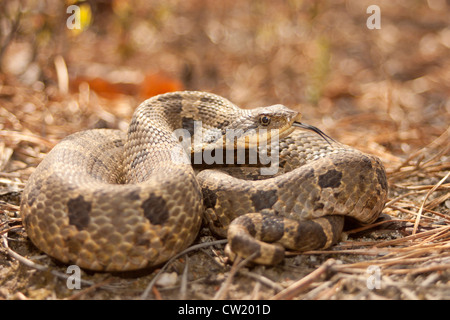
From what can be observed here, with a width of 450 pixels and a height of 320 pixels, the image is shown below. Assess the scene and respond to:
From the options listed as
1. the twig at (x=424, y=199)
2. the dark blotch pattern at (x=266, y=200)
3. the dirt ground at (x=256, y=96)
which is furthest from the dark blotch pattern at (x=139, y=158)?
the twig at (x=424, y=199)

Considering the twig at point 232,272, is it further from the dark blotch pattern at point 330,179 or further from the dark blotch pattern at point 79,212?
the dark blotch pattern at point 79,212

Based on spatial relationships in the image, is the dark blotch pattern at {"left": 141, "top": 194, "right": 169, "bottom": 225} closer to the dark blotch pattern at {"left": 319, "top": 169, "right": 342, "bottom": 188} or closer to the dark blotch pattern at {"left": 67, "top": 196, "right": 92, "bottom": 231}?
the dark blotch pattern at {"left": 67, "top": 196, "right": 92, "bottom": 231}

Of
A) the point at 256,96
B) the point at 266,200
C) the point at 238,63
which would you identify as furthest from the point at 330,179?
the point at 238,63

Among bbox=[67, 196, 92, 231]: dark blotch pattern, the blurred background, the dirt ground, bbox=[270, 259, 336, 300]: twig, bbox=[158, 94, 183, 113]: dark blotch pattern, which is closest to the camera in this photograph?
bbox=[270, 259, 336, 300]: twig

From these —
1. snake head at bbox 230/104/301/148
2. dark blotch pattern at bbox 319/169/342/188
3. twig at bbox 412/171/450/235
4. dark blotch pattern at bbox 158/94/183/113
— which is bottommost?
twig at bbox 412/171/450/235

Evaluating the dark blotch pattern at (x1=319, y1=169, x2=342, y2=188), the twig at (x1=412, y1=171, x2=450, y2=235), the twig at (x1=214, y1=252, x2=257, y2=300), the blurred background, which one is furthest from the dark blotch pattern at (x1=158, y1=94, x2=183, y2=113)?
the twig at (x1=412, y1=171, x2=450, y2=235)

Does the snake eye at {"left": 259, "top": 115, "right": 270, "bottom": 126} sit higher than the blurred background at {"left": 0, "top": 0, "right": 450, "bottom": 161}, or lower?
lower

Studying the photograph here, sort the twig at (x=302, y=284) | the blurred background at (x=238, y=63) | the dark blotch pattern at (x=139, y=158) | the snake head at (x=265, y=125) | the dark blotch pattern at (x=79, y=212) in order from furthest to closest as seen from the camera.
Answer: the blurred background at (x=238, y=63) → the snake head at (x=265, y=125) → the dark blotch pattern at (x=139, y=158) → the dark blotch pattern at (x=79, y=212) → the twig at (x=302, y=284)
